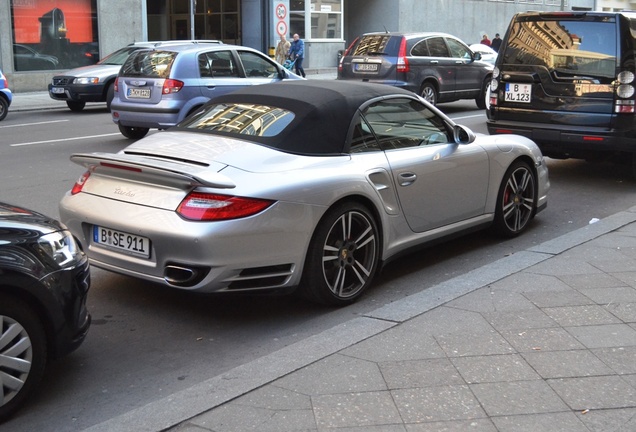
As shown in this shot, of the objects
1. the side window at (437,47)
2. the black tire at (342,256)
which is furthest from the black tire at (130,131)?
the black tire at (342,256)

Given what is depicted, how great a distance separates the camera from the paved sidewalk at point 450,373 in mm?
3852

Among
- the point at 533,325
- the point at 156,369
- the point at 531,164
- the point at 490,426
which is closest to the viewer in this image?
the point at 490,426

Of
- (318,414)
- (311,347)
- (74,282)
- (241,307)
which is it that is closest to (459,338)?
(311,347)

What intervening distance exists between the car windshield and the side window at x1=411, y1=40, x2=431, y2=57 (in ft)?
42.4

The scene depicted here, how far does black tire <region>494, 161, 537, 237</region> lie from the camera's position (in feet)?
24.2

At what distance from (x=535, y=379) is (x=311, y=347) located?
1.21m

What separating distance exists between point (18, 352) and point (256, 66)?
11328mm

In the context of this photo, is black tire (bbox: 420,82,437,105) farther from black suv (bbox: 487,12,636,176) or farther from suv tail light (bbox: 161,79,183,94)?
black suv (bbox: 487,12,636,176)

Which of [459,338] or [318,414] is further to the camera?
[459,338]

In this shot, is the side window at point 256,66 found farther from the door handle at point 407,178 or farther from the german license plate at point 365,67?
the door handle at point 407,178

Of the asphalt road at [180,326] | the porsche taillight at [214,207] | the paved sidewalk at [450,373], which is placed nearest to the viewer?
the paved sidewalk at [450,373]

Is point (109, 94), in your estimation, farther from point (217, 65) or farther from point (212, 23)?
point (212, 23)

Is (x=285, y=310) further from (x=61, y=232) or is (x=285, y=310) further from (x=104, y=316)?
(x=61, y=232)

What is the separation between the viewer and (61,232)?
4.41 metres
